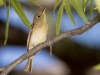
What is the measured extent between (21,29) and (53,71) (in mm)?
322

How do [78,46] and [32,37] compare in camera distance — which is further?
[78,46]

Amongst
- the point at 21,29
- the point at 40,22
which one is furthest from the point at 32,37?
the point at 21,29

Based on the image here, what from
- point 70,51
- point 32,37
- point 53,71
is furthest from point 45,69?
point 32,37

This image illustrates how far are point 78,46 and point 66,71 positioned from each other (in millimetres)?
173

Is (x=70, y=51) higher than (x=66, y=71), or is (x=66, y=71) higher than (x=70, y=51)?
(x=70, y=51)

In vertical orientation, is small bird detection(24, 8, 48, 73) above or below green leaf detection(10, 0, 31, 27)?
above

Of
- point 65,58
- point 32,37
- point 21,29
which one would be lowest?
point 32,37

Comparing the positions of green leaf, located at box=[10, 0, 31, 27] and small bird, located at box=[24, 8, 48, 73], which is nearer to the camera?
green leaf, located at box=[10, 0, 31, 27]

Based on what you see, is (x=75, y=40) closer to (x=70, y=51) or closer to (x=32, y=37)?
(x=70, y=51)

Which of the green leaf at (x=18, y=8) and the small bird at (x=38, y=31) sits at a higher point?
the small bird at (x=38, y=31)

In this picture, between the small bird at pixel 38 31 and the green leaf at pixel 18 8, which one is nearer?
the green leaf at pixel 18 8

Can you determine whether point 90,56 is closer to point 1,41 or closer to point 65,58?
point 65,58

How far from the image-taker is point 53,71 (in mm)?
1840

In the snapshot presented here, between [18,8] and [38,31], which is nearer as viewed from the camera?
[18,8]
